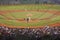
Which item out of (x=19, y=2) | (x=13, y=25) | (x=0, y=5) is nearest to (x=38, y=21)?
(x=13, y=25)

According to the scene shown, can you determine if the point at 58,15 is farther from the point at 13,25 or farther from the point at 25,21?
the point at 13,25

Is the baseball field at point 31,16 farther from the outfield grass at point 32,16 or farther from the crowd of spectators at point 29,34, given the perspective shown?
the crowd of spectators at point 29,34

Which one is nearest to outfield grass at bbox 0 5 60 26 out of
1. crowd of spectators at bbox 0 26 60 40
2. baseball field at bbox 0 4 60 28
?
baseball field at bbox 0 4 60 28

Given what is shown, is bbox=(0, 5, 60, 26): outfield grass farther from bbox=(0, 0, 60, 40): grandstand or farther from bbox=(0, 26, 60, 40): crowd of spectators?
bbox=(0, 26, 60, 40): crowd of spectators

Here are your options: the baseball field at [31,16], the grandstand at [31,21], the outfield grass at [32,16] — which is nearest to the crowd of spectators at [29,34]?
the grandstand at [31,21]

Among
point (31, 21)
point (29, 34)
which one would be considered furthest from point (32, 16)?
point (29, 34)

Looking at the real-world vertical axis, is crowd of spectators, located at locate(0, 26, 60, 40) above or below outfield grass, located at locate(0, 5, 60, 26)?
below

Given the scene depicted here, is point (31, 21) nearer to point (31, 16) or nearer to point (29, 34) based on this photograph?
point (31, 16)

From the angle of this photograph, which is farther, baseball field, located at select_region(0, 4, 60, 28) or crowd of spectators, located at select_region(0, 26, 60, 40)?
baseball field, located at select_region(0, 4, 60, 28)

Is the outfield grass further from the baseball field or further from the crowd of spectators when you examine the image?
the crowd of spectators
